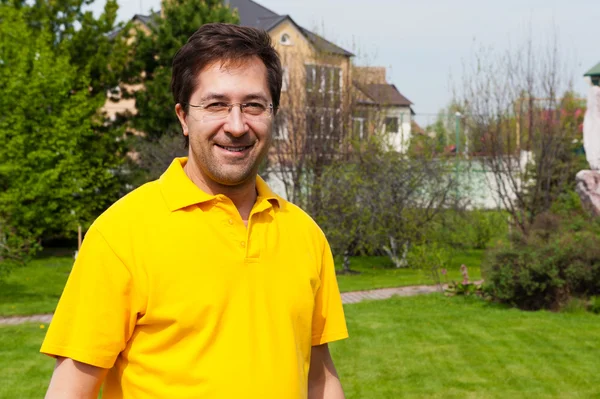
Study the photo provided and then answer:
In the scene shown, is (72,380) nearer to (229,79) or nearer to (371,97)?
(229,79)

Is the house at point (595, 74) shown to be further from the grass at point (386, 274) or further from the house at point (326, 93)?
the grass at point (386, 274)

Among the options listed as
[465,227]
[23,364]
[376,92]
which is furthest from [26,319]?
[376,92]

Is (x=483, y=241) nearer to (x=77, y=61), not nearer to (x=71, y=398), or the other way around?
(x=77, y=61)

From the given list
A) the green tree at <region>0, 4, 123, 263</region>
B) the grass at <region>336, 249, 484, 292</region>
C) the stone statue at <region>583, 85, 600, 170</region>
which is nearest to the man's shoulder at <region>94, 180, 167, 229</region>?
the grass at <region>336, 249, 484, 292</region>

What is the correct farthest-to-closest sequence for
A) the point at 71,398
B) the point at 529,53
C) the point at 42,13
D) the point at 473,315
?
the point at 42,13 < the point at 529,53 < the point at 473,315 < the point at 71,398

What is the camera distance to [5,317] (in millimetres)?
12039

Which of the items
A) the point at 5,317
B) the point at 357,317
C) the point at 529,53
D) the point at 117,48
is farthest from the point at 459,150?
the point at 5,317

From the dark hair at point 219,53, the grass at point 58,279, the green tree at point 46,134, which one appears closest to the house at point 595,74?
the grass at point 58,279

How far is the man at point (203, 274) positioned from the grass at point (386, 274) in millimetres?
12234

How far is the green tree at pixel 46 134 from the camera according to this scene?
20.1 metres

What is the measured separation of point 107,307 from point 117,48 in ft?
81.7

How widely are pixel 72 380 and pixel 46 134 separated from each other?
20.3 m

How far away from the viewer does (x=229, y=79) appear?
86.7 inches

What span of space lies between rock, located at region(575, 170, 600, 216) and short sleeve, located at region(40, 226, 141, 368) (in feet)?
45.7
